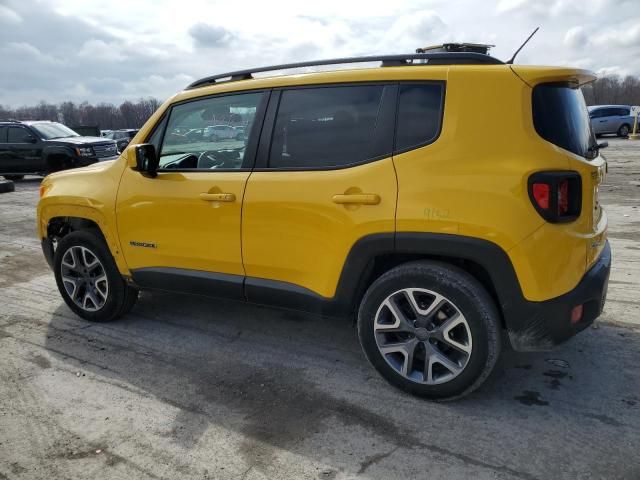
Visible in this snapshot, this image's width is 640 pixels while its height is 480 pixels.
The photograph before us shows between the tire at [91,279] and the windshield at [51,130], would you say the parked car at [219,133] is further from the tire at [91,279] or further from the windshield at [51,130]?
the windshield at [51,130]

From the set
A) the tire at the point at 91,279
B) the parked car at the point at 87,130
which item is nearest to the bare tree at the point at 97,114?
the parked car at the point at 87,130

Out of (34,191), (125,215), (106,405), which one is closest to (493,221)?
(106,405)

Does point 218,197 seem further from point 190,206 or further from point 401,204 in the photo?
point 401,204

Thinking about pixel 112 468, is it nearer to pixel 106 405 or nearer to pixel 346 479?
pixel 106 405

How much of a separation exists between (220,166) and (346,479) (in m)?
2.16

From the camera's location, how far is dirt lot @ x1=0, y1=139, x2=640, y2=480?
2449 mm

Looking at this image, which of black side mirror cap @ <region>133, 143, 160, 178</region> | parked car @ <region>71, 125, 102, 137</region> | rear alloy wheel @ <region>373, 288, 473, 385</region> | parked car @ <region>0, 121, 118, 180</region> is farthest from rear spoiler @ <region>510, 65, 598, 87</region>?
parked car @ <region>71, 125, 102, 137</region>

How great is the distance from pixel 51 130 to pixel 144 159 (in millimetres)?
14060

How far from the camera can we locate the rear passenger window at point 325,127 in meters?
3.01

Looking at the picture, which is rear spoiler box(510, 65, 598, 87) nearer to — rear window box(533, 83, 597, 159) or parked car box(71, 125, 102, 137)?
rear window box(533, 83, 597, 159)

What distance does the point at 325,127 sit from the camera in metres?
3.16

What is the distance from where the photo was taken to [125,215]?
12.9 feet

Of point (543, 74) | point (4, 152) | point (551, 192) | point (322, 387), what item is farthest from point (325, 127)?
point (4, 152)

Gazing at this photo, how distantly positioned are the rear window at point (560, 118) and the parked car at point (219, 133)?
1917mm
